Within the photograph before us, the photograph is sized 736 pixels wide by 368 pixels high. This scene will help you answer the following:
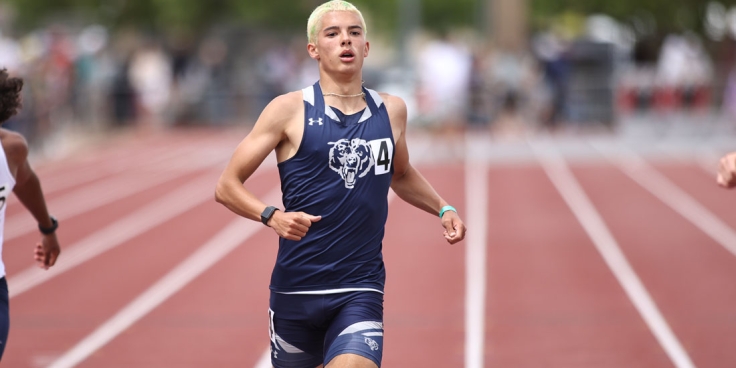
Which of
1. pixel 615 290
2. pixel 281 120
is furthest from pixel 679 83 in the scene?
pixel 281 120

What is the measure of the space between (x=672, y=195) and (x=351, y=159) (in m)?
11.6

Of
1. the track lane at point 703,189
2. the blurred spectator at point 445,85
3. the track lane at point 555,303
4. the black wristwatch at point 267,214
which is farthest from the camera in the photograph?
the blurred spectator at point 445,85

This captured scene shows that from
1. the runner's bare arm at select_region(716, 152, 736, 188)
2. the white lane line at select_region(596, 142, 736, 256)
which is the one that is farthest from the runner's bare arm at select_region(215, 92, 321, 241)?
the white lane line at select_region(596, 142, 736, 256)

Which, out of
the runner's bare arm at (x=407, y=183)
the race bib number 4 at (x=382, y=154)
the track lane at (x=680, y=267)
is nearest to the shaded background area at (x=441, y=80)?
the track lane at (x=680, y=267)

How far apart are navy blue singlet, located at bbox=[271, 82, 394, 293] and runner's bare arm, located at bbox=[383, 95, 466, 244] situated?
13 centimetres

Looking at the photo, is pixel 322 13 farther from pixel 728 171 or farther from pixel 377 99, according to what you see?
pixel 728 171

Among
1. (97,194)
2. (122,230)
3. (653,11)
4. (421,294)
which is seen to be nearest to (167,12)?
(653,11)

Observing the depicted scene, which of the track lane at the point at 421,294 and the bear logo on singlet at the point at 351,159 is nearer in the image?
the bear logo on singlet at the point at 351,159

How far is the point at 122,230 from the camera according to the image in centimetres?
1323

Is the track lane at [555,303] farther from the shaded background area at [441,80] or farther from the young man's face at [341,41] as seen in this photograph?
the shaded background area at [441,80]

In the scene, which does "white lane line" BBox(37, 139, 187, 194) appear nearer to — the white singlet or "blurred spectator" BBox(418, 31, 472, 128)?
"blurred spectator" BBox(418, 31, 472, 128)

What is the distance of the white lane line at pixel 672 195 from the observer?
12070 mm

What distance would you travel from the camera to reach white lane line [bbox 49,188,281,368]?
25.2 feet

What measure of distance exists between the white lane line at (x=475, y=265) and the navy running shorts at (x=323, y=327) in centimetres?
269
